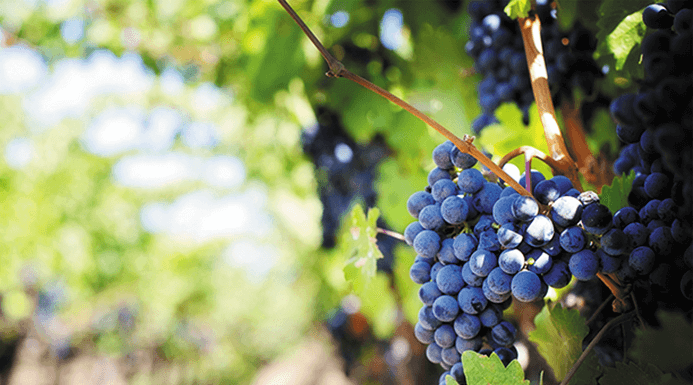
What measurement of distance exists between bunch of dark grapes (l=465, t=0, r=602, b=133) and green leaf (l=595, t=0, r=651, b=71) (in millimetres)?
205

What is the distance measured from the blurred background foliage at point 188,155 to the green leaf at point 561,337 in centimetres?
36

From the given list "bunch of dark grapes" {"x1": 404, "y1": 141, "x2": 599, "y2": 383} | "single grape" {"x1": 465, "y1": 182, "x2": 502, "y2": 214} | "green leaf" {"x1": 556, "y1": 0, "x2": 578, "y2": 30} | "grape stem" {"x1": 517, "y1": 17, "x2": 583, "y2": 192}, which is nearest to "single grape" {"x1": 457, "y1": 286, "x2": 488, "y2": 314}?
"bunch of dark grapes" {"x1": 404, "y1": 141, "x2": 599, "y2": 383}

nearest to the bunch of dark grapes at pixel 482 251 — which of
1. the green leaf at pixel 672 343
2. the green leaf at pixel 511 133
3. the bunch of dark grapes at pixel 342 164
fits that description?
the green leaf at pixel 672 343

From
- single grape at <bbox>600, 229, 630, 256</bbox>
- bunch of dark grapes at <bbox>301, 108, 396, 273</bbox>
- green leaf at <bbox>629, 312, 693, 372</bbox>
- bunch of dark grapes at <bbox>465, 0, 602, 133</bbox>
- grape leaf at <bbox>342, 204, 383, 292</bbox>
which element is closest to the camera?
green leaf at <bbox>629, 312, 693, 372</bbox>

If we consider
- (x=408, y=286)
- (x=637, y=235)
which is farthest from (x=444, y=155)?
(x=408, y=286)

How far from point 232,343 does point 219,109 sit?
8577 millimetres

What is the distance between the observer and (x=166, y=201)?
199 inches

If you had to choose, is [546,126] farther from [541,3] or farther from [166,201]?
[166,201]

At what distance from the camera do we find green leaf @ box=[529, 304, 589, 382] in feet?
1.99

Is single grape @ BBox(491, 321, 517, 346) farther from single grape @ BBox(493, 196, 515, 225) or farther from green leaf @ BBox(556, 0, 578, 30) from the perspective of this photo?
green leaf @ BBox(556, 0, 578, 30)

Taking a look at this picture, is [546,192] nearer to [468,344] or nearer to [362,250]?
[468,344]

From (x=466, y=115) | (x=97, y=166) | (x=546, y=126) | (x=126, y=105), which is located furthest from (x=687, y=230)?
(x=97, y=166)

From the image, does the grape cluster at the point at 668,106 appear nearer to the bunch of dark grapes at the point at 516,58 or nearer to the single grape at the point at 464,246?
the single grape at the point at 464,246

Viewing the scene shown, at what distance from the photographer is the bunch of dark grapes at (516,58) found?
34.7 inches
